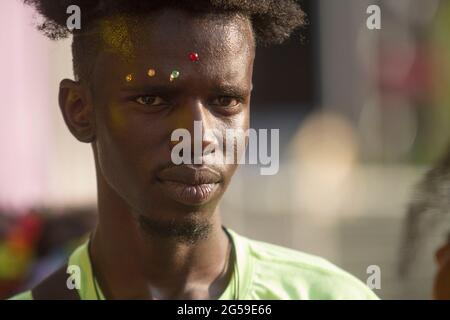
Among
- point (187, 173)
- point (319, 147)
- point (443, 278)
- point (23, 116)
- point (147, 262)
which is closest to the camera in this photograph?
point (187, 173)

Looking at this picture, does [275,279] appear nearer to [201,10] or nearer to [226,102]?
[226,102]

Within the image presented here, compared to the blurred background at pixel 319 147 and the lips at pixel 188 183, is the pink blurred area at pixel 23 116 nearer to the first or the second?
the blurred background at pixel 319 147

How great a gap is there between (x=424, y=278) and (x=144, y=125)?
922mm

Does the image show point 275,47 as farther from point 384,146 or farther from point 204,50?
point 384,146

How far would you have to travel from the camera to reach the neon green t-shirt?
82.9 inches

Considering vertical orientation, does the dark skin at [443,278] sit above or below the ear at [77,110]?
below

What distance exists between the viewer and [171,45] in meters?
1.93

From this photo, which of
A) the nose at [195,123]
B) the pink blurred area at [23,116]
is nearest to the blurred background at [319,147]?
the pink blurred area at [23,116]

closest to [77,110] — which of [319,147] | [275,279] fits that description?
[275,279]

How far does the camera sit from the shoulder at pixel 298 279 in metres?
2.12

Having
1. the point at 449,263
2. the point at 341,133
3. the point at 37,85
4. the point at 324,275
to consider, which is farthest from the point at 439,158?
the point at 341,133

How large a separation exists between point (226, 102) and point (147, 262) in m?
0.45

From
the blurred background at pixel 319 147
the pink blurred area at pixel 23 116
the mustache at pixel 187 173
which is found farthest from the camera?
the pink blurred area at pixel 23 116

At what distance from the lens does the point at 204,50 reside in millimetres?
1941
